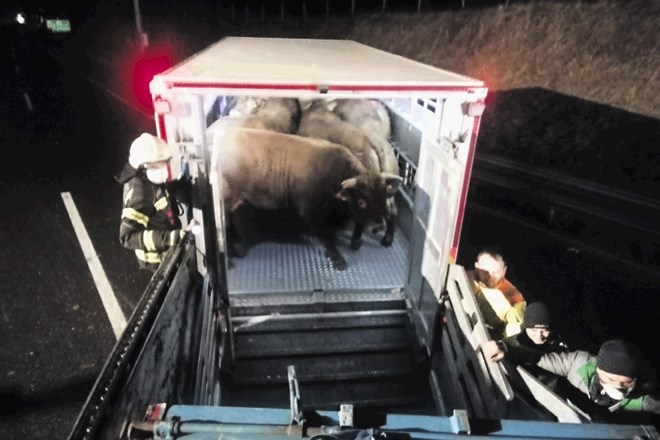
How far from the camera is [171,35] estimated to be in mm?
27953

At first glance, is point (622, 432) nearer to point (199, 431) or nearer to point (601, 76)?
point (199, 431)

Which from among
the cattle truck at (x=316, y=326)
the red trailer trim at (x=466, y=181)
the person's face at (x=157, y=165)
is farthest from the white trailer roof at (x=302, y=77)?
the person's face at (x=157, y=165)

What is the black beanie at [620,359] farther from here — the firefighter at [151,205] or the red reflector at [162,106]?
the red reflector at [162,106]

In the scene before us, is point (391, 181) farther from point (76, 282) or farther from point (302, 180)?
point (76, 282)

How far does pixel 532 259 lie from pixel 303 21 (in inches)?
808

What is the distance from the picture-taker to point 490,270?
15.6ft

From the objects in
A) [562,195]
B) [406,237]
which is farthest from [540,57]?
[406,237]

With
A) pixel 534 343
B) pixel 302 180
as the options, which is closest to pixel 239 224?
pixel 302 180

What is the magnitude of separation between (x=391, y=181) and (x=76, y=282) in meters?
5.17

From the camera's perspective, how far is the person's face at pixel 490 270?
15.5 ft

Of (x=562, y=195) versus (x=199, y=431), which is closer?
(x=199, y=431)

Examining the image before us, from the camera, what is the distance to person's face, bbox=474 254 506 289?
4.71 meters

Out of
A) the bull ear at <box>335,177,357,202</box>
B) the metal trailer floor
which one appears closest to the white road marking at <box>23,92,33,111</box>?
the metal trailer floor

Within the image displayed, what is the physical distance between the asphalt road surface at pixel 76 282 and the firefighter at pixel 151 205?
6.95ft
